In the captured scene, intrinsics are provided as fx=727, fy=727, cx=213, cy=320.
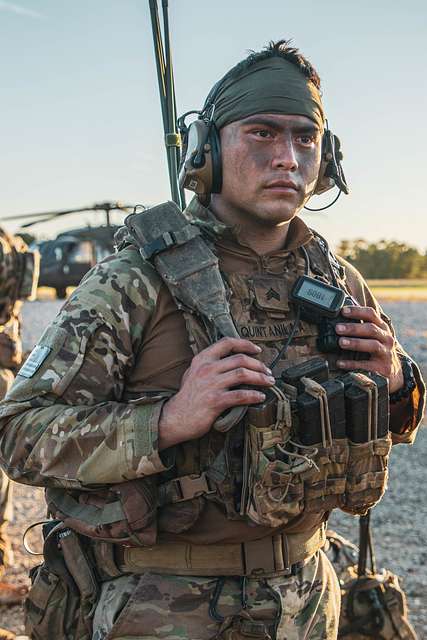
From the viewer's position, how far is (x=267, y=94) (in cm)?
234

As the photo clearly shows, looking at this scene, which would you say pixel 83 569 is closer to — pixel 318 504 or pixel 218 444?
pixel 218 444

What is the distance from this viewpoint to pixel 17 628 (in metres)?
4.41

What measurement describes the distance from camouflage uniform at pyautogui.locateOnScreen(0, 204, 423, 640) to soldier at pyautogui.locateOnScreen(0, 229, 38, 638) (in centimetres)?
305

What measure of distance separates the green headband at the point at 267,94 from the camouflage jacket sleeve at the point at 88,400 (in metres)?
0.65

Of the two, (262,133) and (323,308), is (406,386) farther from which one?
(262,133)

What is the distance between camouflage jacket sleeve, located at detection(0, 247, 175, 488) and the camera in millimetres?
1998

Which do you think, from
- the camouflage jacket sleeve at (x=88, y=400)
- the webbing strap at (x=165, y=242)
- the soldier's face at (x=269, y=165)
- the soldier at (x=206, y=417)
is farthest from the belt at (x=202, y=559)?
the soldier's face at (x=269, y=165)

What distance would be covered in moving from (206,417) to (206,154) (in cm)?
92

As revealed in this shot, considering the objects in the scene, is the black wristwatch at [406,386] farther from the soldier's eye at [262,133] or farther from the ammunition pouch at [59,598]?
the ammunition pouch at [59,598]

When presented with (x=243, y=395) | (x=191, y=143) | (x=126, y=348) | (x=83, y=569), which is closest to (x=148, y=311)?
(x=126, y=348)

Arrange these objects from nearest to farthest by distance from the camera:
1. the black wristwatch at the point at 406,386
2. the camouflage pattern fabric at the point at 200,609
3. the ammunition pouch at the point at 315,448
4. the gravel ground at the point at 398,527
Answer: the ammunition pouch at the point at 315,448 → the camouflage pattern fabric at the point at 200,609 → the black wristwatch at the point at 406,386 → the gravel ground at the point at 398,527

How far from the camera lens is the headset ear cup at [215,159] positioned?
7.82 feet

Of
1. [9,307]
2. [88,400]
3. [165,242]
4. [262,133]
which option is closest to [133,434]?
[88,400]

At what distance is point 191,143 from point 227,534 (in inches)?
49.7
